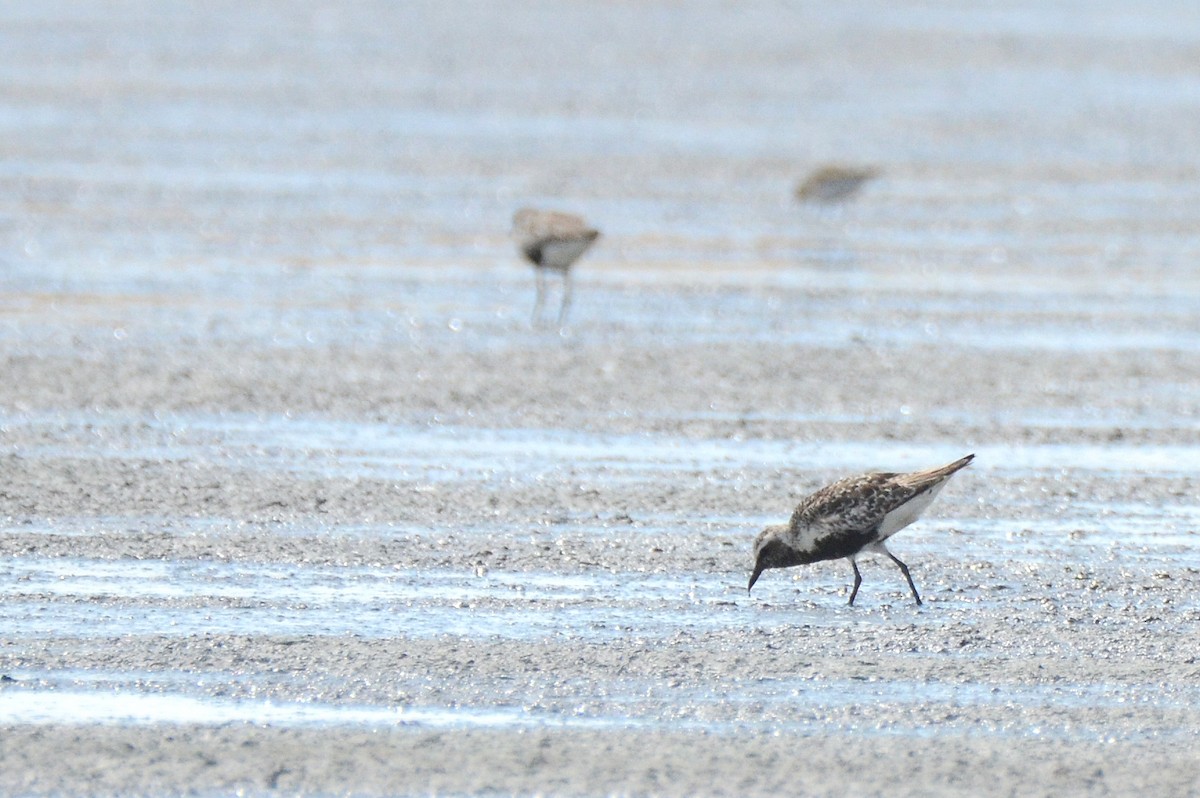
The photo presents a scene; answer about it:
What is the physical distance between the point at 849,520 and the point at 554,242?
23.0 feet

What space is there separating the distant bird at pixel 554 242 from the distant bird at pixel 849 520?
21.2 ft

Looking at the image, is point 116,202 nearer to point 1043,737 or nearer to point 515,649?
point 515,649

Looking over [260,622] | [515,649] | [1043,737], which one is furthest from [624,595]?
[1043,737]

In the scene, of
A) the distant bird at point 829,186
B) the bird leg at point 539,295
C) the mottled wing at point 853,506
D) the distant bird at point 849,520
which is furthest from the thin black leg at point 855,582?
the distant bird at point 829,186

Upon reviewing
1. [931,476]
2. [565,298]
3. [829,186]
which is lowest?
[931,476]

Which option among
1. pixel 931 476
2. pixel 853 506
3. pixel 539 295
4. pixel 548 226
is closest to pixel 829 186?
pixel 539 295

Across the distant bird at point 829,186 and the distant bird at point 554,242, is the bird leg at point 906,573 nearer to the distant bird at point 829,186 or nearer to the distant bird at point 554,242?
the distant bird at point 554,242

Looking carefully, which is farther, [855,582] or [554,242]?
[554,242]

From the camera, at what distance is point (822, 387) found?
39.8ft

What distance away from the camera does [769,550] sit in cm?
782

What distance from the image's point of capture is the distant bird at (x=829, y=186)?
19.6m

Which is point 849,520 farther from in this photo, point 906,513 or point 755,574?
point 755,574

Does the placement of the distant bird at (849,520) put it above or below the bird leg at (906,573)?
above

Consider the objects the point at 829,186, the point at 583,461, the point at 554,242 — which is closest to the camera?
the point at 583,461
